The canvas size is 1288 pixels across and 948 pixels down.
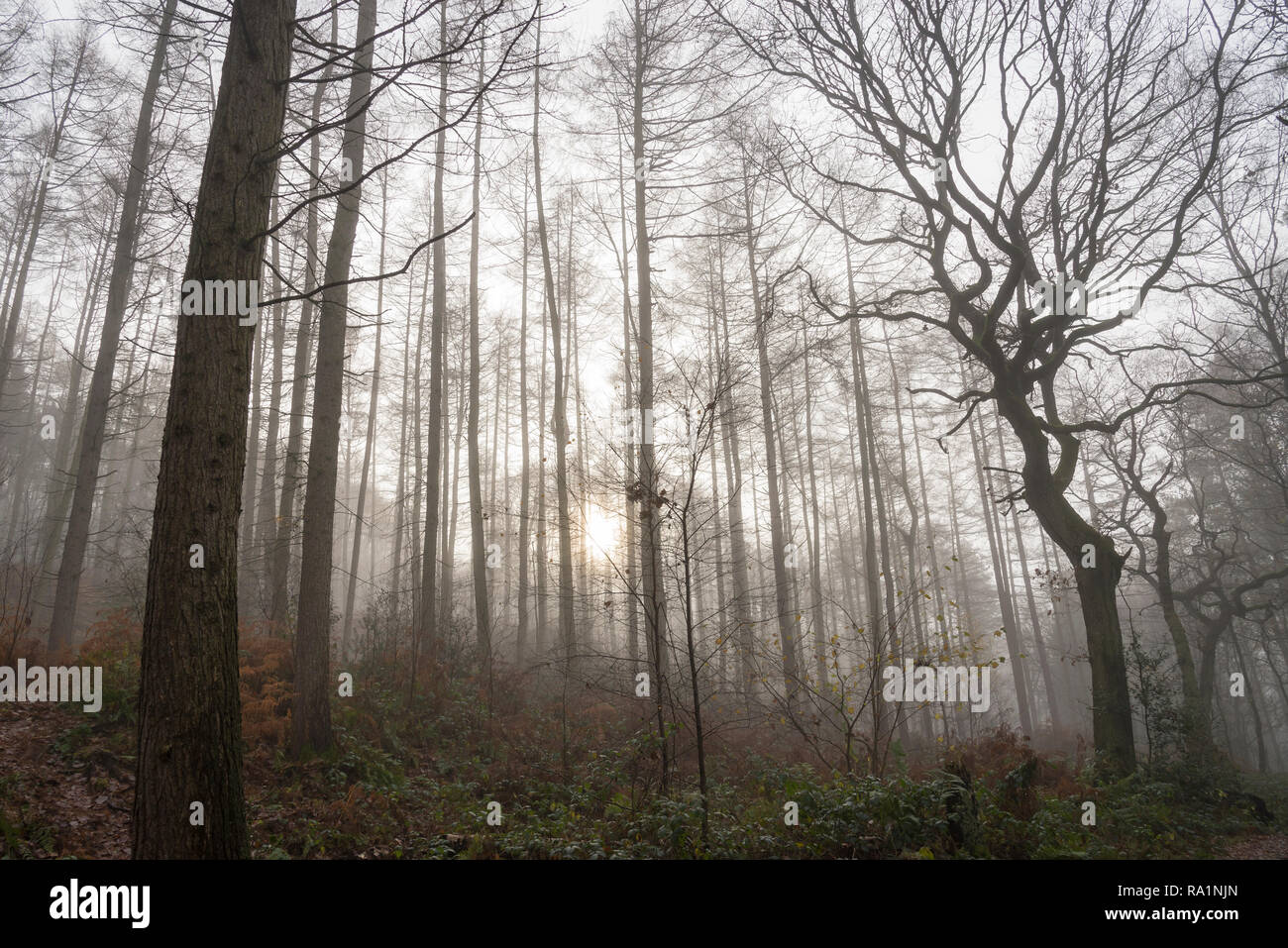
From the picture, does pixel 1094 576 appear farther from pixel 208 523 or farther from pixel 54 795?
pixel 54 795

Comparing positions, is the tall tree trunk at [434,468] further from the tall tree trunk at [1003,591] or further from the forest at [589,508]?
the tall tree trunk at [1003,591]

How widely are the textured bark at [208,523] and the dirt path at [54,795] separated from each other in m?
2.34

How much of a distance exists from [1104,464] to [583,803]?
16227mm

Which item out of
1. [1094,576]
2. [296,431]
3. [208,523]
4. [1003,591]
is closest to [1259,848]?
[1094,576]

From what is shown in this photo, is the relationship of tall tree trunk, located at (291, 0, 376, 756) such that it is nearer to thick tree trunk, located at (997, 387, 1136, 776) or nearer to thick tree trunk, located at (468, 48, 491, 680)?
thick tree trunk, located at (468, 48, 491, 680)

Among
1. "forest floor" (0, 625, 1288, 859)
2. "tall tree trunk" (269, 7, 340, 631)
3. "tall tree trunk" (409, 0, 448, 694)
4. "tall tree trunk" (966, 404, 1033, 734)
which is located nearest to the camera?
"forest floor" (0, 625, 1288, 859)

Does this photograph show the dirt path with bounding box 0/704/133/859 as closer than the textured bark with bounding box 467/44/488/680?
Yes

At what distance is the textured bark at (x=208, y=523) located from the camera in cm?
274

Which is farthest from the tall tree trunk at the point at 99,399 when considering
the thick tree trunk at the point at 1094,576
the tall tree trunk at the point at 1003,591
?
the tall tree trunk at the point at 1003,591

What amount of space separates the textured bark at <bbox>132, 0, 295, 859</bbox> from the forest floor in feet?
6.73

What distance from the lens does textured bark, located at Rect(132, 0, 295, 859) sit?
2.74m

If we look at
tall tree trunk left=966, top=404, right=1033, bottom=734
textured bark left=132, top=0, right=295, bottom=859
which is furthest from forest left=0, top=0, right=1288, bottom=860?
tall tree trunk left=966, top=404, right=1033, bottom=734
